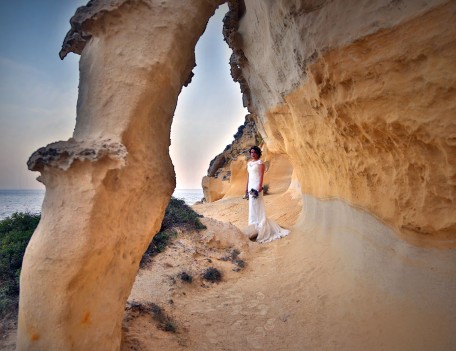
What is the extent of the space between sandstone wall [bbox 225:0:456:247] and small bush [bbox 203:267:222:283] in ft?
7.43

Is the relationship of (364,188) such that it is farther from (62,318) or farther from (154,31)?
(62,318)

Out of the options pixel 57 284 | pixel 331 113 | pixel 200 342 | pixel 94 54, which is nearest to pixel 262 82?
pixel 331 113

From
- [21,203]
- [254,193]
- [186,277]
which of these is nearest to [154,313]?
[186,277]

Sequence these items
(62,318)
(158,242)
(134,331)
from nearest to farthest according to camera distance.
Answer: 1. (62,318)
2. (134,331)
3. (158,242)

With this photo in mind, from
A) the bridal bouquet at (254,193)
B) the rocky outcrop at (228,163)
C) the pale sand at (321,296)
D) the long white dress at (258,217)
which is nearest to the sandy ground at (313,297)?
the pale sand at (321,296)

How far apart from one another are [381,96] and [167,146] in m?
1.99

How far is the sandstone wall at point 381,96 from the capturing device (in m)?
2.30

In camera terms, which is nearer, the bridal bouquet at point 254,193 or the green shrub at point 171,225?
the green shrub at point 171,225

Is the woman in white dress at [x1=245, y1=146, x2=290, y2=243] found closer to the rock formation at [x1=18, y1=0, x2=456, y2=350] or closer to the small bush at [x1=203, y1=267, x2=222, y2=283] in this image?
the small bush at [x1=203, y1=267, x2=222, y2=283]

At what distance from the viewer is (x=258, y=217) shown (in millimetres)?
7066

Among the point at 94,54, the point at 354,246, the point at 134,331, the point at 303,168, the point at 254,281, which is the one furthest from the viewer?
the point at 303,168

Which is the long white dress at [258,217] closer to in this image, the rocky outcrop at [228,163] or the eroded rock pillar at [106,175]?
the eroded rock pillar at [106,175]

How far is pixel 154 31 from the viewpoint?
2600 mm

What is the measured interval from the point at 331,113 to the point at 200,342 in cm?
291
